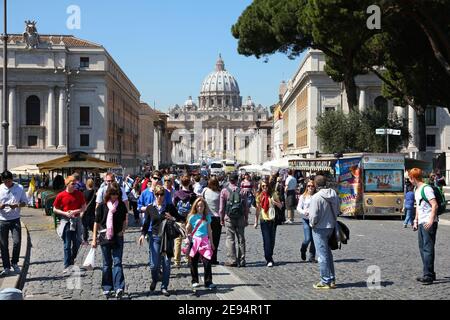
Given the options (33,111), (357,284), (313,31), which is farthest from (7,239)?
(33,111)

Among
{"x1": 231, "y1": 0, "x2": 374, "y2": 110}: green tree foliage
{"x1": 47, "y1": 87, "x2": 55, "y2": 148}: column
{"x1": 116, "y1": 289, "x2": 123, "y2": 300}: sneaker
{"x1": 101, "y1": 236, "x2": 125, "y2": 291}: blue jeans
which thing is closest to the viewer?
{"x1": 116, "y1": 289, "x2": 123, "y2": 300}: sneaker

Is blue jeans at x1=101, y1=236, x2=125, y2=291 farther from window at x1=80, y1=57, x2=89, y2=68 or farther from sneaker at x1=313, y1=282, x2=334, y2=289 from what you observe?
window at x1=80, y1=57, x2=89, y2=68

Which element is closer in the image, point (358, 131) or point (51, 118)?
point (358, 131)

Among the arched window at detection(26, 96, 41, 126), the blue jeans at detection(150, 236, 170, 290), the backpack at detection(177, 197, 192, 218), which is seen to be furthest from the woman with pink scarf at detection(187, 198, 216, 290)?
the arched window at detection(26, 96, 41, 126)

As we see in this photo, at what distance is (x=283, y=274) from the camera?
34.4 feet

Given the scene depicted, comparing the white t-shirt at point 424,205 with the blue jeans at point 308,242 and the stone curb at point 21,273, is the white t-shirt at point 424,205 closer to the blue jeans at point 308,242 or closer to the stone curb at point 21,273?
the blue jeans at point 308,242

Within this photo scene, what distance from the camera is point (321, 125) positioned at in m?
39.9

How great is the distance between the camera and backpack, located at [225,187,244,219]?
37.1ft

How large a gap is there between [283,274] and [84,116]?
57915 mm

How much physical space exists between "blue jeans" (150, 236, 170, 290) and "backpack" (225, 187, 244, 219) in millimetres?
2213

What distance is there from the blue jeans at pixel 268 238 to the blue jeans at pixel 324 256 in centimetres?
224

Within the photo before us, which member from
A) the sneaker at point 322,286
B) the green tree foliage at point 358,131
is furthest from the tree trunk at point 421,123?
the sneaker at point 322,286

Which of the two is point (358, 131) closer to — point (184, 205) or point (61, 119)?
point (184, 205)
